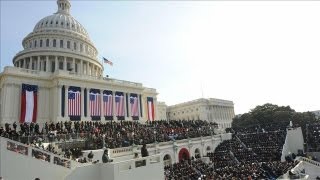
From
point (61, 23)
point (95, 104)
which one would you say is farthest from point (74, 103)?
point (61, 23)

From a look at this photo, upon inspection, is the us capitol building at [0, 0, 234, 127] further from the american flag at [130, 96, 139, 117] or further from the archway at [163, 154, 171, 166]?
the archway at [163, 154, 171, 166]

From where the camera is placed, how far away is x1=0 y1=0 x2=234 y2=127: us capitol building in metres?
48.9

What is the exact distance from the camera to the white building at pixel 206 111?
116 m

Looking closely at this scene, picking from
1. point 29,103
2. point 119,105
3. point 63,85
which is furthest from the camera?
point 119,105

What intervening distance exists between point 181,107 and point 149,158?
99.8m

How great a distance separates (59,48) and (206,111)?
→ 65617 millimetres

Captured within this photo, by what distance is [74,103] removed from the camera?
170ft

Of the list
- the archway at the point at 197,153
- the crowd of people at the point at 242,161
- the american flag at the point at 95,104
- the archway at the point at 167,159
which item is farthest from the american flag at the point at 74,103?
the archway at the point at 197,153

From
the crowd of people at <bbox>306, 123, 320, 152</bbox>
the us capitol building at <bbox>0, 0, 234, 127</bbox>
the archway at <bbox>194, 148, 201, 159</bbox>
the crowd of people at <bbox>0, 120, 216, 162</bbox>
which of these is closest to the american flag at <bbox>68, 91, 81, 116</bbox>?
the us capitol building at <bbox>0, 0, 234, 127</bbox>

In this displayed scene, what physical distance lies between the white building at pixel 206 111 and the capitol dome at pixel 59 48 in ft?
166

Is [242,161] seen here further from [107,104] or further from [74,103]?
[74,103]

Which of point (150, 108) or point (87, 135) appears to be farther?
point (150, 108)

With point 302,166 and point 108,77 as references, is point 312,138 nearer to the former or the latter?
point 302,166

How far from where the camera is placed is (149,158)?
24375 millimetres
